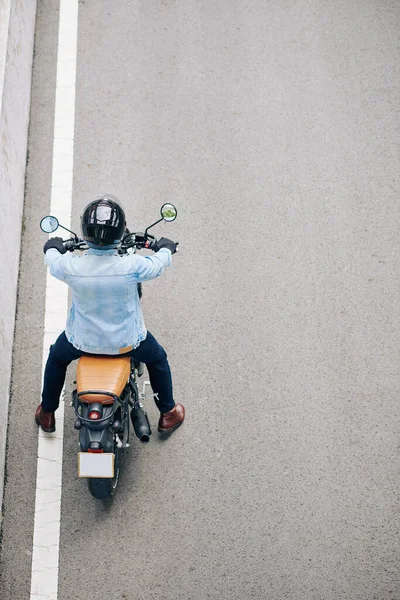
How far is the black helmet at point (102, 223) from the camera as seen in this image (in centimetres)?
420

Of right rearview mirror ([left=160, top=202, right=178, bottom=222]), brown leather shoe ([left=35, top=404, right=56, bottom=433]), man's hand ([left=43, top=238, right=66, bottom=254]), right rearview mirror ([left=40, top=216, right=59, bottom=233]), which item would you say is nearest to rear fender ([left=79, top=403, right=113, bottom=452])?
brown leather shoe ([left=35, top=404, right=56, bottom=433])

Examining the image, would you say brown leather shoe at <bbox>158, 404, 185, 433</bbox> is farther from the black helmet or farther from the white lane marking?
the black helmet

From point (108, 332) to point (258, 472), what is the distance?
1739 millimetres

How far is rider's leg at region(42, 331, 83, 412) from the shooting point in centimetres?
477

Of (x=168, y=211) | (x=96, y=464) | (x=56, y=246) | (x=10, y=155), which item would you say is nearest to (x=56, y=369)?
Result: (x=96, y=464)

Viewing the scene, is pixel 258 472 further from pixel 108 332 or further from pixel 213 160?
pixel 213 160

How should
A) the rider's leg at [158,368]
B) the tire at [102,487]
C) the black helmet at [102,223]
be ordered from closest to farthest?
the black helmet at [102,223], the tire at [102,487], the rider's leg at [158,368]

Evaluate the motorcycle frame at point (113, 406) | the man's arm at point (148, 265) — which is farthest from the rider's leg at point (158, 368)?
the man's arm at point (148, 265)

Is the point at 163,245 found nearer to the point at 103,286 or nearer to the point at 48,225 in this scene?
A: the point at 103,286

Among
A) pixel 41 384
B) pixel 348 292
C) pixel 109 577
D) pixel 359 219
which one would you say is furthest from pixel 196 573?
pixel 359 219

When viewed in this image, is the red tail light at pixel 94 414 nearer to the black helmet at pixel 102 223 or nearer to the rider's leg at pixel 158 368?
the rider's leg at pixel 158 368

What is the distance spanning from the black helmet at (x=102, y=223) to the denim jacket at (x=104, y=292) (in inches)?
4.3

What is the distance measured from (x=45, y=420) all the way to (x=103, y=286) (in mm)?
1498

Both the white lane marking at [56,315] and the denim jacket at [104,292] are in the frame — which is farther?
the white lane marking at [56,315]
